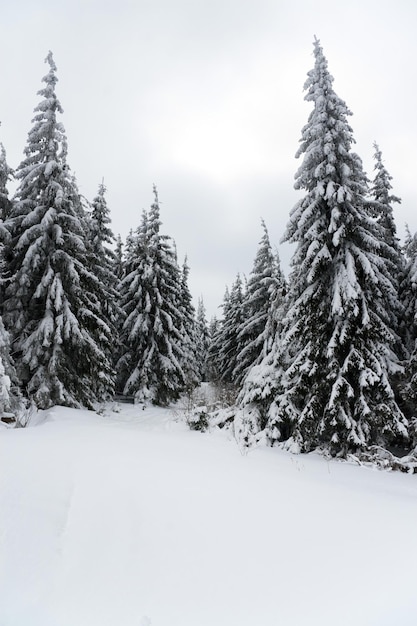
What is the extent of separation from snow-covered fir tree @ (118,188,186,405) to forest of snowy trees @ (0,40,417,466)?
2.12ft

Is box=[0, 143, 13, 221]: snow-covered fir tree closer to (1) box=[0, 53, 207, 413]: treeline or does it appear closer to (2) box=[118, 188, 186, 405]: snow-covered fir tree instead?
(1) box=[0, 53, 207, 413]: treeline

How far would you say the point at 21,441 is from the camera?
6.80 m

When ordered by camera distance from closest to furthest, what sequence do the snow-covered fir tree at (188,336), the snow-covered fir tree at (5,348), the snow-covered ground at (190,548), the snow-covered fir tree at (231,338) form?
the snow-covered ground at (190,548)
the snow-covered fir tree at (5,348)
the snow-covered fir tree at (188,336)
the snow-covered fir tree at (231,338)

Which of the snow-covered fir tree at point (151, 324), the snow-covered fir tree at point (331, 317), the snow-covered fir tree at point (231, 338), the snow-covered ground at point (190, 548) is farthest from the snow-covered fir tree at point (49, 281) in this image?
the snow-covered fir tree at point (231, 338)

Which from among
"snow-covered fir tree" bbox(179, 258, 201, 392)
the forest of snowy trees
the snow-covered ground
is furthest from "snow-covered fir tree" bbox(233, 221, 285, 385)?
the snow-covered ground

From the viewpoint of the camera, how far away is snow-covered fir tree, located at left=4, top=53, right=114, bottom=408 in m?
14.3

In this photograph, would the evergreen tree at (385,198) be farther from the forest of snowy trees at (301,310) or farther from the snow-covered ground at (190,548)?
the snow-covered ground at (190,548)

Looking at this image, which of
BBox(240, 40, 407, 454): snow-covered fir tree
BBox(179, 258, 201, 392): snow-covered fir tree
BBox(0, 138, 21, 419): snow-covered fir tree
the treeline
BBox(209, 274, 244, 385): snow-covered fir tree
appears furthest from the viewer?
BBox(209, 274, 244, 385): snow-covered fir tree

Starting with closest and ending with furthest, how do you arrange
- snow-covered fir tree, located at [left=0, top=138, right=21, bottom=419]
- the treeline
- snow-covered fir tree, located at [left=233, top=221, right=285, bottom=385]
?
1. snow-covered fir tree, located at [left=0, top=138, right=21, bottom=419]
2. the treeline
3. snow-covered fir tree, located at [left=233, top=221, right=285, bottom=385]

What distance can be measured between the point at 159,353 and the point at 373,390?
13.3 metres

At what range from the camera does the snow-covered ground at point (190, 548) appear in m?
2.92

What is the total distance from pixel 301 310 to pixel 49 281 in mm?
9523

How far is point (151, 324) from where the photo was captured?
2211cm

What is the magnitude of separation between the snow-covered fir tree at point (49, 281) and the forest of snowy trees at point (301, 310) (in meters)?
0.05
